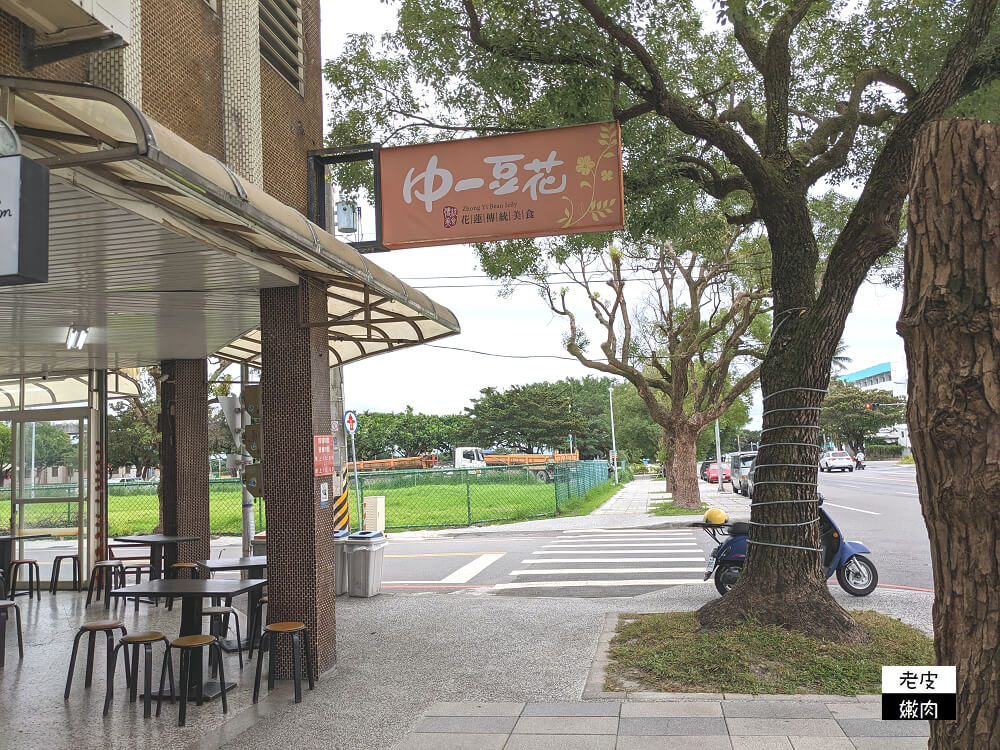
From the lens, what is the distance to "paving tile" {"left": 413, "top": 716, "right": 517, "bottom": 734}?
593 centimetres

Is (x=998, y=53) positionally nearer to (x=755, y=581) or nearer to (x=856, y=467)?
(x=755, y=581)

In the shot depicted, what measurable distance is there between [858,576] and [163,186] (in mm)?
9427

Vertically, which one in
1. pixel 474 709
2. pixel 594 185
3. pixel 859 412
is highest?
pixel 594 185

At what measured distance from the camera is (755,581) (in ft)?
26.3

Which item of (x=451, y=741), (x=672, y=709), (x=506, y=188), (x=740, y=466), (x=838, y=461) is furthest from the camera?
(x=838, y=461)

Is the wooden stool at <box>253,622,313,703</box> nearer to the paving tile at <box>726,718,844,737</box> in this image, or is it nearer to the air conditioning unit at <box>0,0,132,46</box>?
the paving tile at <box>726,718,844,737</box>

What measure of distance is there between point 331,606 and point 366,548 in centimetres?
409

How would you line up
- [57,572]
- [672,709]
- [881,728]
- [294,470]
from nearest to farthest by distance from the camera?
[881,728], [672,709], [294,470], [57,572]

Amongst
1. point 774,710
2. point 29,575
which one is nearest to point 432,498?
point 29,575

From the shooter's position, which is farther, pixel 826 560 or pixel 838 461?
pixel 838 461

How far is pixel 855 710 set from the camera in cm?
598

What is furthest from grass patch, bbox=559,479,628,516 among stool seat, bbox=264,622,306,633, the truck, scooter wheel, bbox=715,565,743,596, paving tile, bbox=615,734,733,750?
the truck

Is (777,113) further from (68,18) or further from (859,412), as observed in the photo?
(859,412)

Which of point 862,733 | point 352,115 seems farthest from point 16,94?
point 352,115
